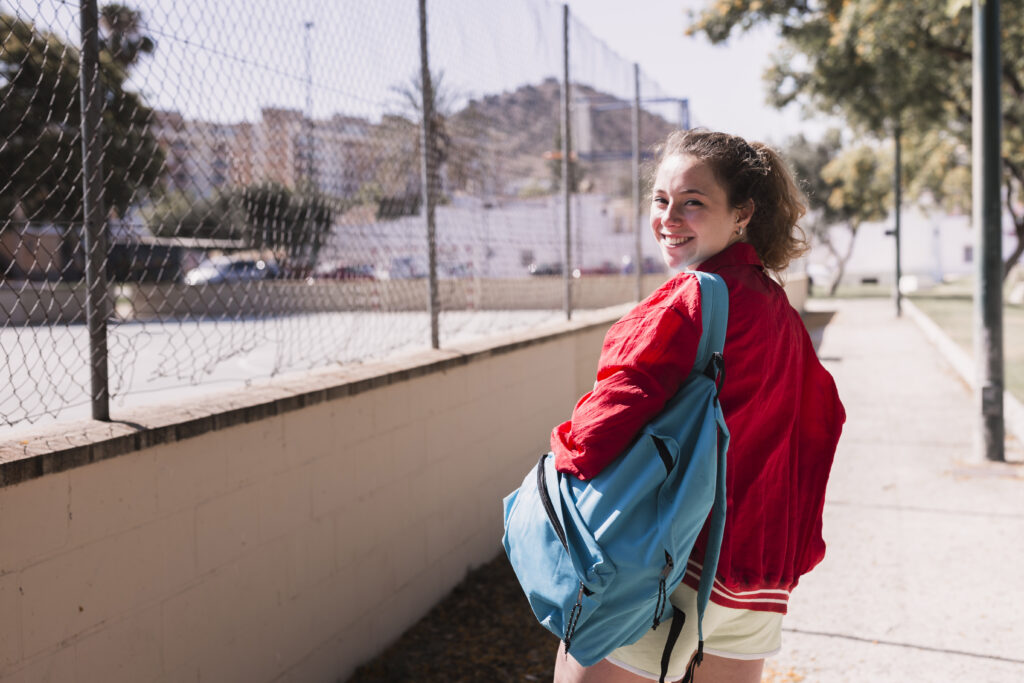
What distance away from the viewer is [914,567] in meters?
4.85

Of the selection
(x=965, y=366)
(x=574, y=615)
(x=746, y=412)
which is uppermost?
(x=746, y=412)

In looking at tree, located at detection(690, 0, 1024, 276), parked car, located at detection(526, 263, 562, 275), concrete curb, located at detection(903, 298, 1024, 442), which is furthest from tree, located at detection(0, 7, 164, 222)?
tree, located at detection(690, 0, 1024, 276)

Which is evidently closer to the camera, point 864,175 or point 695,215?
point 695,215

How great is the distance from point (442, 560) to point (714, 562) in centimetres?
287

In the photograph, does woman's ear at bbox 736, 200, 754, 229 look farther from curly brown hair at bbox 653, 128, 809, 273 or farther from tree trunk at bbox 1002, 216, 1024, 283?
tree trunk at bbox 1002, 216, 1024, 283

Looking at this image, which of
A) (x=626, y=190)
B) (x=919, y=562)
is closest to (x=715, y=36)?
(x=626, y=190)

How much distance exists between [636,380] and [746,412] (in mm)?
288

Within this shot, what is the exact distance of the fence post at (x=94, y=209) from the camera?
2.66m

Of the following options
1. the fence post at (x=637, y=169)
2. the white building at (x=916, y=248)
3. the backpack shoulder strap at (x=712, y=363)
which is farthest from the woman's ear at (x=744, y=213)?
the white building at (x=916, y=248)

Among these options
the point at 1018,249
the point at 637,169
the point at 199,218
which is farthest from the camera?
the point at 1018,249

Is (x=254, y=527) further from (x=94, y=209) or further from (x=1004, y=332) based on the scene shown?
(x=1004, y=332)

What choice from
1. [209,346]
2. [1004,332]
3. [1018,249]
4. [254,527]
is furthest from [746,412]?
[1018,249]

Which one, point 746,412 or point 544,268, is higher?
point 544,268

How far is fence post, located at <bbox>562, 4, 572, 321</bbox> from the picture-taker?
21.9 feet
